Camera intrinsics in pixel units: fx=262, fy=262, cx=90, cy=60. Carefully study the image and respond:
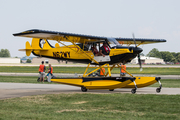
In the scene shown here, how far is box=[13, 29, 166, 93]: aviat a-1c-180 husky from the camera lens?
50.6 ft

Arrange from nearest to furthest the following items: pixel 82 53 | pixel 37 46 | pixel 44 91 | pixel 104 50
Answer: pixel 44 91, pixel 104 50, pixel 82 53, pixel 37 46

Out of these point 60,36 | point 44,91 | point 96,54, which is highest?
point 60,36

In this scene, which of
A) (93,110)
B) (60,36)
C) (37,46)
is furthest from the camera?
(37,46)

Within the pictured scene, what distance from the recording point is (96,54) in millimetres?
17609

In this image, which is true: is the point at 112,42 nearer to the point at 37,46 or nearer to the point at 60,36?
the point at 60,36

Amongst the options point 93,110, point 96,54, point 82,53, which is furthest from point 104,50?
point 93,110

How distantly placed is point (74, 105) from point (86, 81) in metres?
5.64

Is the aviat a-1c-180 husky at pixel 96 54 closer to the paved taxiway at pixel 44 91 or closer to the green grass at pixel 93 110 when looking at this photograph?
the paved taxiway at pixel 44 91

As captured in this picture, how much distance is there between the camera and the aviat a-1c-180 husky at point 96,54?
1543cm

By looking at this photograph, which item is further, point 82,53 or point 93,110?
point 82,53

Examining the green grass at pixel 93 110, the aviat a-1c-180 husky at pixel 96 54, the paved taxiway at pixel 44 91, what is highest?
the aviat a-1c-180 husky at pixel 96 54


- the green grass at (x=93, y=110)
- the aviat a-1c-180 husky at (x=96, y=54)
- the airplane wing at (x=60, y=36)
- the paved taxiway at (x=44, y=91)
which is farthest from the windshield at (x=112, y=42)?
the green grass at (x=93, y=110)

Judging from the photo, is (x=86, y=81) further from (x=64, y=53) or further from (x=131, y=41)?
(x=131, y=41)

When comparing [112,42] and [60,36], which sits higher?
[60,36]
